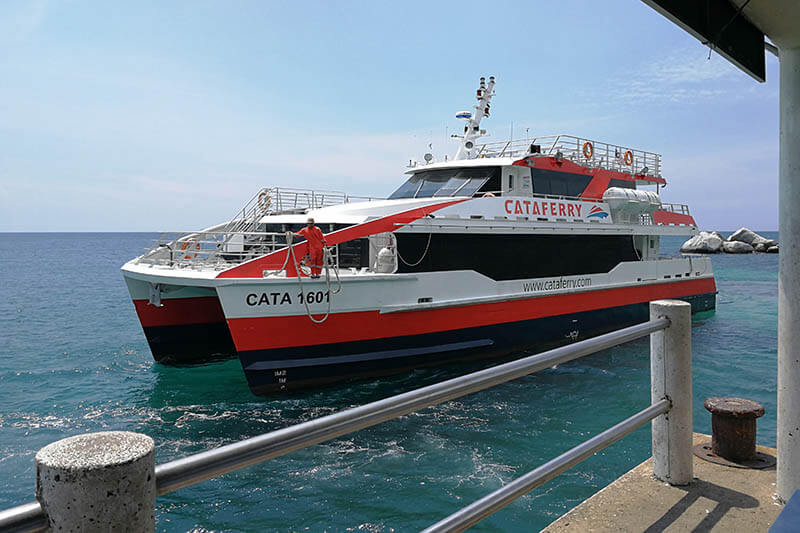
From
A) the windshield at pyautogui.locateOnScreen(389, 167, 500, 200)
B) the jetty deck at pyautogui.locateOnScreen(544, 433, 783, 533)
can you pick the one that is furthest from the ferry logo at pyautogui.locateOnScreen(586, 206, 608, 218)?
the jetty deck at pyautogui.locateOnScreen(544, 433, 783, 533)

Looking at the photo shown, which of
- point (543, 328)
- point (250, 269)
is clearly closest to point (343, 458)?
point (250, 269)

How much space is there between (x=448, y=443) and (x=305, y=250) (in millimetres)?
3648

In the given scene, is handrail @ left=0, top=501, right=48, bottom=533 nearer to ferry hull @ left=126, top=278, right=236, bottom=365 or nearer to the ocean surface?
the ocean surface

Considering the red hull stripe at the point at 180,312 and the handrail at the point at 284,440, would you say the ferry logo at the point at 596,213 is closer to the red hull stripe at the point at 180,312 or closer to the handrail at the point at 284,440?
the red hull stripe at the point at 180,312

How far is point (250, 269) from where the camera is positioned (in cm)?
835

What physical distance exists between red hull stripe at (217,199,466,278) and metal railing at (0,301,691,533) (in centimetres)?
656

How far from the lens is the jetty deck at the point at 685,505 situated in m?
2.37

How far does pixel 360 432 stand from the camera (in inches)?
303

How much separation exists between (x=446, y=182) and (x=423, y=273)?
297 cm

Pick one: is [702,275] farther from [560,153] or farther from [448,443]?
[448,443]

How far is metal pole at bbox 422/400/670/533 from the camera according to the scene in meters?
1.56

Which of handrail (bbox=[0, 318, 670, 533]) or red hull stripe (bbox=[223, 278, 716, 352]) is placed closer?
handrail (bbox=[0, 318, 670, 533])

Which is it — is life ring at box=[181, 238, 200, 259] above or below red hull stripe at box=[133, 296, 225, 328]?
above

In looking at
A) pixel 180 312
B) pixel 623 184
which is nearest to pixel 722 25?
pixel 180 312
